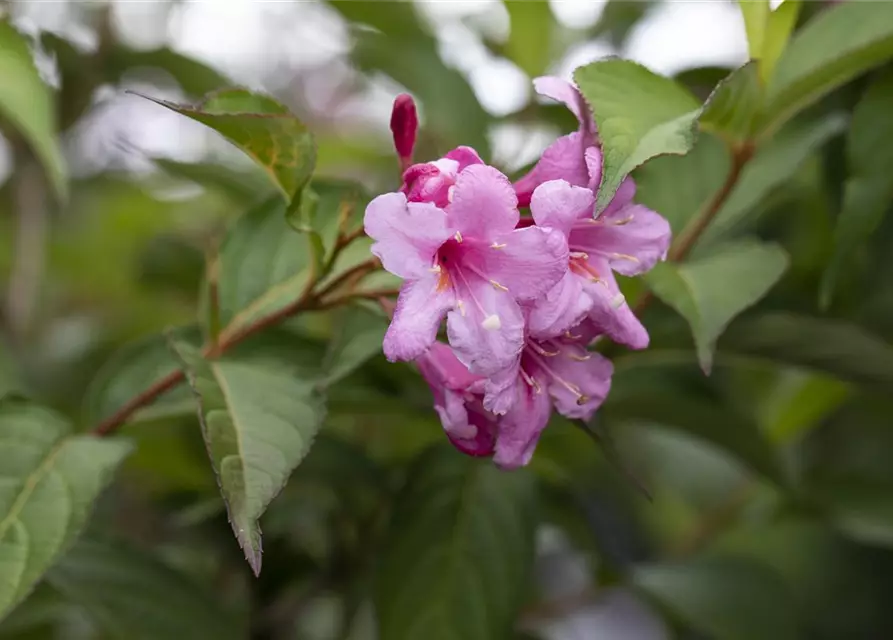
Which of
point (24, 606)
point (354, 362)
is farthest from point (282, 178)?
point (24, 606)

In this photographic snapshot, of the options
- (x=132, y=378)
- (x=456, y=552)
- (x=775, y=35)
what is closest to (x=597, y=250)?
(x=775, y=35)

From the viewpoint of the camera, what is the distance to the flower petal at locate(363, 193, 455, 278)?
0.55 metres

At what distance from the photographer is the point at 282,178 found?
0.65 meters

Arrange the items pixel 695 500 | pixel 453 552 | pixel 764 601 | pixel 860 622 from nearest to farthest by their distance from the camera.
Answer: pixel 453 552 → pixel 764 601 → pixel 860 622 → pixel 695 500

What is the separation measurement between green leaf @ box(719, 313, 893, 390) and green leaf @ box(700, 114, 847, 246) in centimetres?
10

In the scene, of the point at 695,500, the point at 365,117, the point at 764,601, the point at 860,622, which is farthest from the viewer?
the point at 365,117

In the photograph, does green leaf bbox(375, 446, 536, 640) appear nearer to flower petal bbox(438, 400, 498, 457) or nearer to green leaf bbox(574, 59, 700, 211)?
flower petal bbox(438, 400, 498, 457)

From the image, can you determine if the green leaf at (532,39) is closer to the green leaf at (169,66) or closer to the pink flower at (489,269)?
the green leaf at (169,66)

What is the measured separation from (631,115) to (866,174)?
0.87 ft

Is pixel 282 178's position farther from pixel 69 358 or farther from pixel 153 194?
pixel 153 194

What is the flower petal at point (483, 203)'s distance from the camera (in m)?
0.55

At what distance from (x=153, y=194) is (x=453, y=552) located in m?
1.00

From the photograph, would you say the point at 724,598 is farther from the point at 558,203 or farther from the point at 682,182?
the point at 558,203

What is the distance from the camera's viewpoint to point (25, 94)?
71 cm
